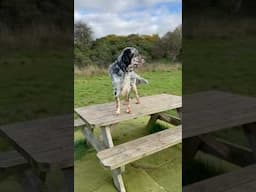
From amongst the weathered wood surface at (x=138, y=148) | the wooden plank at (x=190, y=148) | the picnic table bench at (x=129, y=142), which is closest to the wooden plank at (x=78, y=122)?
the picnic table bench at (x=129, y=142)

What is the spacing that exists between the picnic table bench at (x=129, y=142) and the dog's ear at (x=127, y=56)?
0.16 m

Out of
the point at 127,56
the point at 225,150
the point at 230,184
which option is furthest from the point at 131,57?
the point at 225,150

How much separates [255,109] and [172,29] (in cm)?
62

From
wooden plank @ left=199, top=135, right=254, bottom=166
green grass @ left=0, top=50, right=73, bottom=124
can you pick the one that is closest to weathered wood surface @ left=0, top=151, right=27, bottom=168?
green grass @ left=0, top=50, right=73, bottom=124

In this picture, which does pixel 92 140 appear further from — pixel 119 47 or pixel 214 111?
pixel 214 111

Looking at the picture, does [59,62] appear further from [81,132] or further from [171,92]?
[171,92]

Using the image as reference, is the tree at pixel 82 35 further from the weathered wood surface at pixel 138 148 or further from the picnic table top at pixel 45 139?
the weathered wood surface at pixel 138 148

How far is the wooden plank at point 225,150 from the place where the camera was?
148 cm

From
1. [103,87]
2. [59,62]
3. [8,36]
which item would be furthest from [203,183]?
[8,36]

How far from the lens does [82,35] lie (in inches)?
39.9

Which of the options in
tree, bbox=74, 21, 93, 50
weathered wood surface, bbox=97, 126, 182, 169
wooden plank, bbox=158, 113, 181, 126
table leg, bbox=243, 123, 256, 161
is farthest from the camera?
table leg, bbox=243, 123, 256, 161

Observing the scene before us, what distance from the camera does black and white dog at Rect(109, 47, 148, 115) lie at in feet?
3.49

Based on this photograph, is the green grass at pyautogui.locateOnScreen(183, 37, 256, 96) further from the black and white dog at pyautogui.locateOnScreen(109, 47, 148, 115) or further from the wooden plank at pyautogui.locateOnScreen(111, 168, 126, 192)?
the wooden plank at pyautogui.locateOnScreen(111, 168, 126, 192)

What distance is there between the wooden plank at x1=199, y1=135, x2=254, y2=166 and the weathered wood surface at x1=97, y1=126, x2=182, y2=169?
1.09ft
